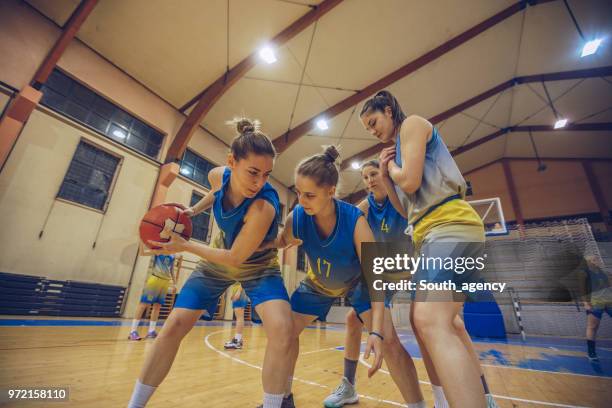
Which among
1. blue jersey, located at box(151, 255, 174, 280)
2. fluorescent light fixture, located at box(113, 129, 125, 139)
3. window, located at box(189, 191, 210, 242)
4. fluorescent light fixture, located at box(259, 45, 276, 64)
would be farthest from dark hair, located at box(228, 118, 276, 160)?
window, located at box(189, 191, 210, 242)

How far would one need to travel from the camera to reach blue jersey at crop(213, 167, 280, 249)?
1.64m

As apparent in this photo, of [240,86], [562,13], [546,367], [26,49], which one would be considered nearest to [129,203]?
[26,49]

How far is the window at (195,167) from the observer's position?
9452 millimetres

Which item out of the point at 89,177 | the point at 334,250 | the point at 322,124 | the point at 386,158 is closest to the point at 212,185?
the point at 334,250

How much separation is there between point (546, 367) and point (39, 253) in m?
8.90

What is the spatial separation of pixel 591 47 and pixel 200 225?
42.6 feet

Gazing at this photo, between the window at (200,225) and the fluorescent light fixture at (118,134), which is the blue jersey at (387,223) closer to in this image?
the fluorescent light fixture at (118,134)

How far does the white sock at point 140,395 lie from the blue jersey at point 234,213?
30.7 inches

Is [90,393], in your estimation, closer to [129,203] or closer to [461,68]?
[129,203]

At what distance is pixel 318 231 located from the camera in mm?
1823

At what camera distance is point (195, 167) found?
9.80 meters

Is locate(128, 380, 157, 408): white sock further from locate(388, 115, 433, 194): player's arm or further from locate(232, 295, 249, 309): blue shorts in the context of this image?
locate(232, 295, 249, 309): blue shorts

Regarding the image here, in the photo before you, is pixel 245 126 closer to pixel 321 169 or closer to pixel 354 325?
pixel 321 169

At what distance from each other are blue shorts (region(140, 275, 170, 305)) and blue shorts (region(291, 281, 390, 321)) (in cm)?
376
